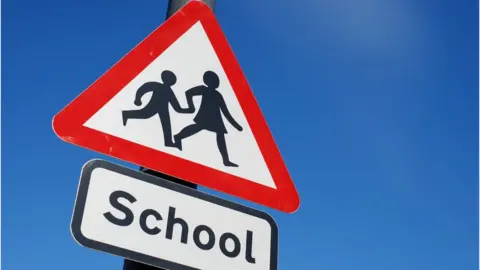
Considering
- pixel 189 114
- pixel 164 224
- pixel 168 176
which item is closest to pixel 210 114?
pixel 189 114

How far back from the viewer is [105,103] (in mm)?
1321

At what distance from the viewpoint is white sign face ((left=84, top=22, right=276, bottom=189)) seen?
1.33 meters

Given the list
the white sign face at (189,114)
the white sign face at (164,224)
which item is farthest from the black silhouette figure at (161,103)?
the white sign face at (164,224)

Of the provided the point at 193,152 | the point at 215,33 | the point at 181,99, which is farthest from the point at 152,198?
the point at 215,33

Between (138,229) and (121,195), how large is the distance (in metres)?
0.09

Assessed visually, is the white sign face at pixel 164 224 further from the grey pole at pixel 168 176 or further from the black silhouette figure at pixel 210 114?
the black silhouette figure at pixel 210 114

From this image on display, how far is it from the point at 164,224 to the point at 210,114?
0.41m

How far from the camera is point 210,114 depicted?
149 cm

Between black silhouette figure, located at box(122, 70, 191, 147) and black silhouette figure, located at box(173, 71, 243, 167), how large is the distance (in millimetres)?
32

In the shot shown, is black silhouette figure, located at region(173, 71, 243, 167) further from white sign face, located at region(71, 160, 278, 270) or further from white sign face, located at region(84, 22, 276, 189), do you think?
white sign face, located at region(71, 160, 278, 270)

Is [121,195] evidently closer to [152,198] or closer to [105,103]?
[152,198]

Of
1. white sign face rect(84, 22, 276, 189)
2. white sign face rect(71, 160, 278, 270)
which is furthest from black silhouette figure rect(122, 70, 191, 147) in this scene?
white sign face rect(71, 160, 278, 270)

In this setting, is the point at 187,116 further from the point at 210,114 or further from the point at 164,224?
the point at 164,224

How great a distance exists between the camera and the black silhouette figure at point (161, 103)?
1.34m
